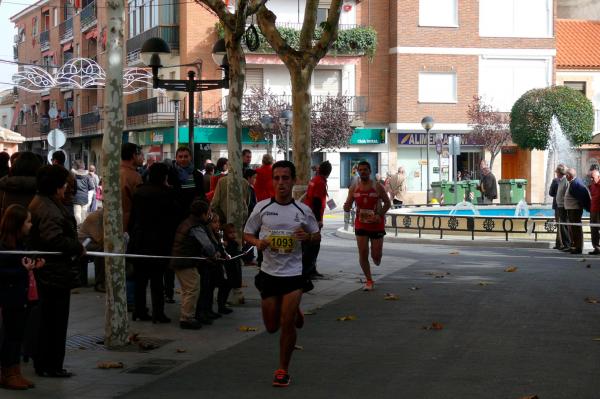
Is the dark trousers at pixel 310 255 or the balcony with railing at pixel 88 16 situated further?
the balcony with railing at pixel 88 16

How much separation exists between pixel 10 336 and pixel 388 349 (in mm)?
3822

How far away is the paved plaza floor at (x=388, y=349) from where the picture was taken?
8875 millimetres


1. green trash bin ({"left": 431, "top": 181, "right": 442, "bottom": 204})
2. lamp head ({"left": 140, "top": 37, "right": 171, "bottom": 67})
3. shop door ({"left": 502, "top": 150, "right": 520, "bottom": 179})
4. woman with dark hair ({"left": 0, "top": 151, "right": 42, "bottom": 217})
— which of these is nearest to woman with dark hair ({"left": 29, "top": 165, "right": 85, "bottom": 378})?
woman with dark hair ({"left": 0, "top": 151, "right": 42, "bottom": 217})

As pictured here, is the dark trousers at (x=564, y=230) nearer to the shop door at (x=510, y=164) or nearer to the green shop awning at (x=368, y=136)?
the green shop awning at (x=368, y=136)

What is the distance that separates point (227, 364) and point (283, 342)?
1.28 meters

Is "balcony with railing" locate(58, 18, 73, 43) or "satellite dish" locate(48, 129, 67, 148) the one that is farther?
"balcony with railing" locate(58, 18, 73, 43)

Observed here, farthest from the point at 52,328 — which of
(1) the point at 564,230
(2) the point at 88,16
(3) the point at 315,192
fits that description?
(2) the point at 88,16

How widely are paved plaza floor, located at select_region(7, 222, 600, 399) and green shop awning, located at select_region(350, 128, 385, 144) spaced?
35662 mm

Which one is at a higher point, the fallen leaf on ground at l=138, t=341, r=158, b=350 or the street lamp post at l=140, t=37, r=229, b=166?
the street lamp post at l=140, t=37, r=229, b=166

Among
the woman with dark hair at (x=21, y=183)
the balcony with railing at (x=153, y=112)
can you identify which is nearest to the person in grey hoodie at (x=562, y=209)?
the woman with dark hair at (x=21, y=183)

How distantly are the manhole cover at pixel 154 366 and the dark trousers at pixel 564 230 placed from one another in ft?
53.9

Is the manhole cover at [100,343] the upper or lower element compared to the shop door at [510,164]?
lower

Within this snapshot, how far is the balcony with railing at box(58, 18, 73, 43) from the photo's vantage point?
69312 mm

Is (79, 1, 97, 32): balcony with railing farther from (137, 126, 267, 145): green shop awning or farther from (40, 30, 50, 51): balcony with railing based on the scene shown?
(137, 126, 267, 145): green shop awning
